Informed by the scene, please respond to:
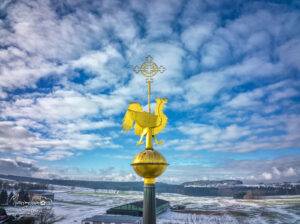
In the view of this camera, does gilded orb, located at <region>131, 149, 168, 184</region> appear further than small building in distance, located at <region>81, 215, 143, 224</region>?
No

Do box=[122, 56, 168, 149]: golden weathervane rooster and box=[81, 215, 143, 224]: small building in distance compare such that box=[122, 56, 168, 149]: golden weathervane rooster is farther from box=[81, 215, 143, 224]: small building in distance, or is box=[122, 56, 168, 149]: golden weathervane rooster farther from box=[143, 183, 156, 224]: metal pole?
box=[81, 215, 143, 224]: small building in distance

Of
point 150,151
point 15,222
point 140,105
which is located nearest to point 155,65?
point 140,105

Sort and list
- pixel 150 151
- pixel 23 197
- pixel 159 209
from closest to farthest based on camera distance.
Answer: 1. pixel 150 151
2. pixel 159 209
3. pixel 23 197

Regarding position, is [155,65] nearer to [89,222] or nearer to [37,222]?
[89,222]

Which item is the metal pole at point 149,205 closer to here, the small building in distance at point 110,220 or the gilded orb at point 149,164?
the gilded orb at point 149,164

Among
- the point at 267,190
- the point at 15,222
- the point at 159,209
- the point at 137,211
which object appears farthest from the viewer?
the point at 267,190

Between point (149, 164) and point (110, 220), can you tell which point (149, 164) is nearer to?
point (149, 164)

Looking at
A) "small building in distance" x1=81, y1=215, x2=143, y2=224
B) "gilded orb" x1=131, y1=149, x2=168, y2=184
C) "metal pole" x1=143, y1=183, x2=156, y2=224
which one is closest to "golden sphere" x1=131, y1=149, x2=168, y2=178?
"gilded orb" x1=131, y1=149, x2=168, y2=184

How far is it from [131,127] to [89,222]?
169 feet

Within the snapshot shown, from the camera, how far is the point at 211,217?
77250mm

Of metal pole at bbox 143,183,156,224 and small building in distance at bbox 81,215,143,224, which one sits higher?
metal pole at bbox 143,183,156,224

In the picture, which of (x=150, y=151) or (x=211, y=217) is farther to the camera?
(x=211, y=217)

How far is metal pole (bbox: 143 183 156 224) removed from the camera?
767cm

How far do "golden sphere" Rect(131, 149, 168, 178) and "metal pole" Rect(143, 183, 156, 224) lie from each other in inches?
13.5
